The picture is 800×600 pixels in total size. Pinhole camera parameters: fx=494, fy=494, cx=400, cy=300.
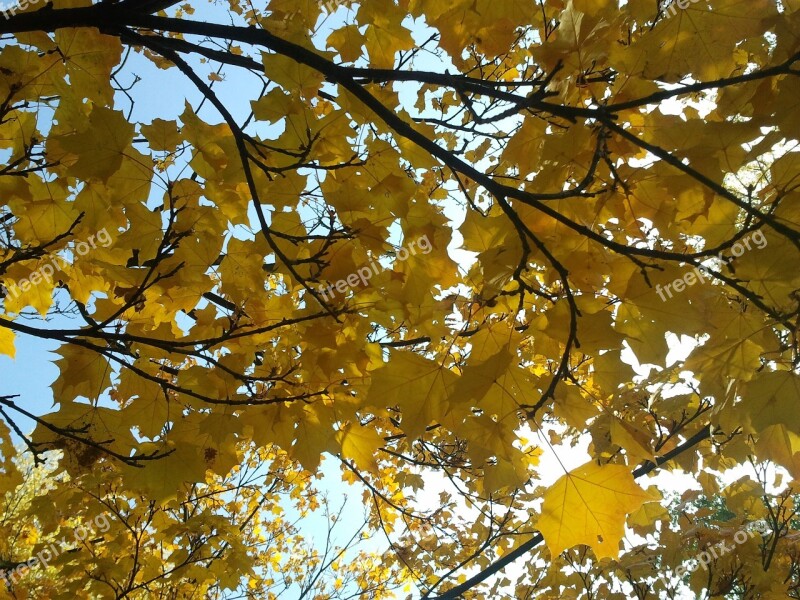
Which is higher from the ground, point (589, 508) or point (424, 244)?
point (424, 244)

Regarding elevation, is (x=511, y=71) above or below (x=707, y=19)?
above

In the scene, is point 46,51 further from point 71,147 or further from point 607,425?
point 607,425

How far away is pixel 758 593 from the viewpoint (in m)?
3.00

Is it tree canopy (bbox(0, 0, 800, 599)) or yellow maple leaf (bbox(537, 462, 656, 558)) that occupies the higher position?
tree canopy (bbox(0, 0, 800, 599))

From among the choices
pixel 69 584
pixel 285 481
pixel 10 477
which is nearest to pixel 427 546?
pixel 285 481

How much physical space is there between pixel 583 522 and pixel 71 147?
208cm

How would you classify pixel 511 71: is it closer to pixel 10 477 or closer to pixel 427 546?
pixel 10 477

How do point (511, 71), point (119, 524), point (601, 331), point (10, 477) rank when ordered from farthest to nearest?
point (119, 524)
point (511, 71)
point (10, 477)
point (601, 331)

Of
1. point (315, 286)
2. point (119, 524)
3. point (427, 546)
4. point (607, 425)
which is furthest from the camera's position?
point (427, 546)

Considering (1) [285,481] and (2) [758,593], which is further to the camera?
(1) [285,481]

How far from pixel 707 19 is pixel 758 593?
129 inches

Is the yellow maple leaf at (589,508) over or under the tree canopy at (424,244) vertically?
under

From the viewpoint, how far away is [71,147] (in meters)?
1.63

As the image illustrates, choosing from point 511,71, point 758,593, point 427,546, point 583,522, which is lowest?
point 758,593
